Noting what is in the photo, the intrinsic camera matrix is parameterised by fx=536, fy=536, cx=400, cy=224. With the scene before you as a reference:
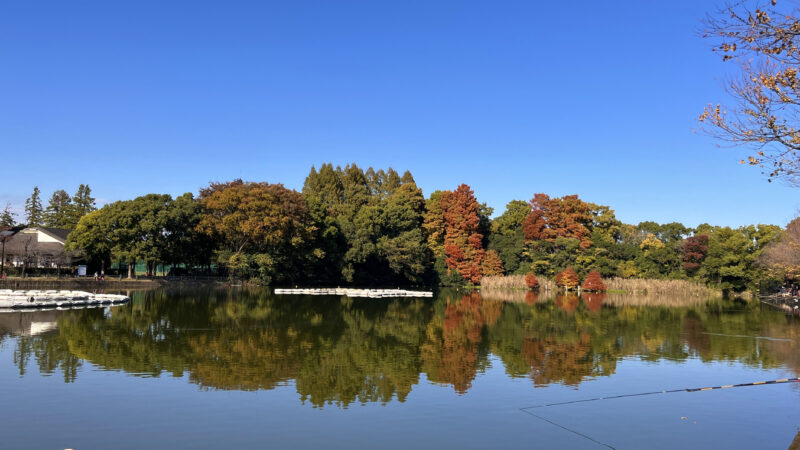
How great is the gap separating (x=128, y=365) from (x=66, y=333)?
597 centimetres

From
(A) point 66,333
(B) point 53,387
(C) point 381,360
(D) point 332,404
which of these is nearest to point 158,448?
(D) point 332,404

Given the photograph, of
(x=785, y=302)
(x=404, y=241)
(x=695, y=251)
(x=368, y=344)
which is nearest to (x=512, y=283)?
(x=404, y=241)

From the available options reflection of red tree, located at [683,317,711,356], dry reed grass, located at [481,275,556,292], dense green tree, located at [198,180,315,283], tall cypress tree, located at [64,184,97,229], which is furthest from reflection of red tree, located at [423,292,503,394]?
tall cypress tree, located at [64,184,97,229]

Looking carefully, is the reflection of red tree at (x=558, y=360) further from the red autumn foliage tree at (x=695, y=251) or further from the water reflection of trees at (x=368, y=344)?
the red autumn foliage tree at (x=695, y=251)

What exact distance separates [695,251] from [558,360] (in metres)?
42.8

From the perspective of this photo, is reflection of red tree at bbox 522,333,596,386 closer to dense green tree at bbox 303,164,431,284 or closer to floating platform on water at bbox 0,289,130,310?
floating platform on water at bbox 0,289,130,310

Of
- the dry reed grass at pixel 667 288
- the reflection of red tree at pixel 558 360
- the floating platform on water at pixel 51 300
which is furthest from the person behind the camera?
the dry reed grass at pixel 667 288

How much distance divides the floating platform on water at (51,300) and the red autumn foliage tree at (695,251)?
156 ft

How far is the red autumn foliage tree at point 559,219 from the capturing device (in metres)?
54.4

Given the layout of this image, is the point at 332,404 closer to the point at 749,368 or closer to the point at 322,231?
the point at 749,368

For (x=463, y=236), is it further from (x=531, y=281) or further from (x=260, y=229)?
(x=260, y=229)

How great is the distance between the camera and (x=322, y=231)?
2053 inches

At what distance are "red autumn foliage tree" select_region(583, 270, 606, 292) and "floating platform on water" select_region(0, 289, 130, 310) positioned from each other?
38.0m

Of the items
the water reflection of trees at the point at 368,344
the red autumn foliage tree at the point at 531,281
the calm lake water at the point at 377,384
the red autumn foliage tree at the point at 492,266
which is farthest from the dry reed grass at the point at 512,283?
the calm lake water at the point at 377,384
